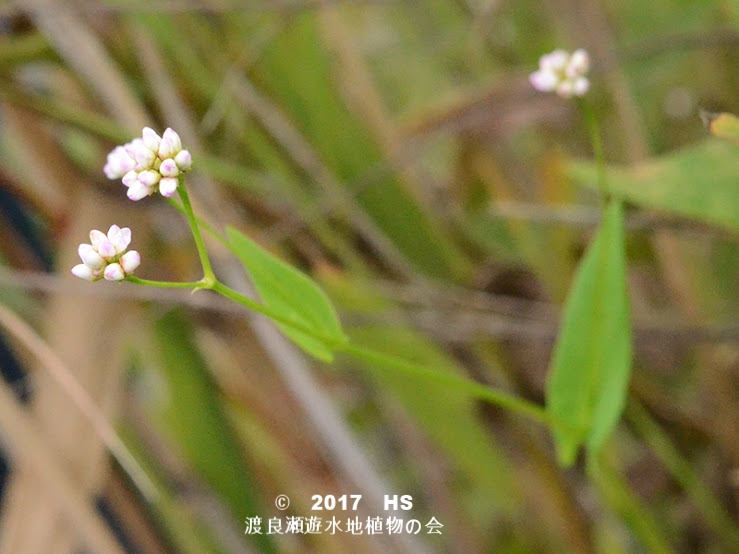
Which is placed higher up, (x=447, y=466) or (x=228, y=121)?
(x=228, y=121)

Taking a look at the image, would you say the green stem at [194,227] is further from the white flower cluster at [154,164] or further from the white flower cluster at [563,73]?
the white flower cluster at [563,73]

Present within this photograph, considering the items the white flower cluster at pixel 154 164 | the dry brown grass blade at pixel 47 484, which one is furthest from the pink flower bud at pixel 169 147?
the dry brown grass blade at pixel 47 484

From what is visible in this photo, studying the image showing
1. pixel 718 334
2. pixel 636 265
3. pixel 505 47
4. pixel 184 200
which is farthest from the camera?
pixel 505 47

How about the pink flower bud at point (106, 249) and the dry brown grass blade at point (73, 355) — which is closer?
the pink flower bud at point (106, 249)

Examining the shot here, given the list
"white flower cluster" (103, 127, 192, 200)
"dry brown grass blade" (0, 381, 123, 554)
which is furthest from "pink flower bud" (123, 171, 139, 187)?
"dry brown grass blade" (0, 381, 123, 554)

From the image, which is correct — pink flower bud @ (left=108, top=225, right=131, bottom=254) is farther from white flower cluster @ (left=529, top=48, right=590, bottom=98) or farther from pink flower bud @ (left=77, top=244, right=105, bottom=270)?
white flower cluster @ (left=529, top=48, right=590, bottom=98)

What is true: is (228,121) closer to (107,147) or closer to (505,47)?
(107,147)

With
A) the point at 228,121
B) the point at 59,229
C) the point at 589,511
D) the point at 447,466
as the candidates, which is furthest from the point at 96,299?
the point at 589,511
